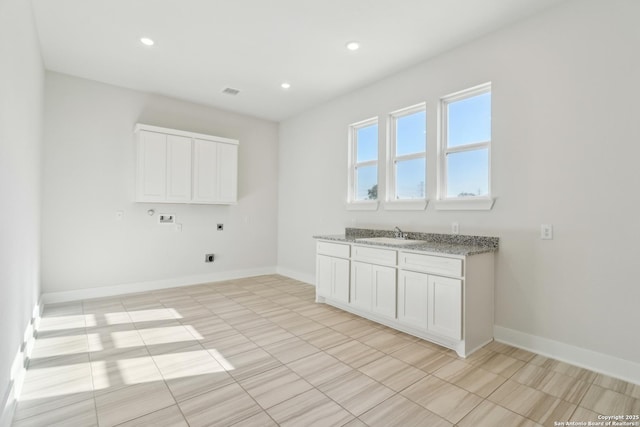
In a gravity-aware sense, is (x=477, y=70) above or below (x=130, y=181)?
above

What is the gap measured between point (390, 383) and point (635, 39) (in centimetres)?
302

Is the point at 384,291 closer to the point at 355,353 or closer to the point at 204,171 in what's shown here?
the point at 355,353

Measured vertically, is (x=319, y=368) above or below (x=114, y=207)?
below

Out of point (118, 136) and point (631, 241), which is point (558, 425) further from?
point (118, 136)

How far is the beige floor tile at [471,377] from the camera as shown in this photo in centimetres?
214

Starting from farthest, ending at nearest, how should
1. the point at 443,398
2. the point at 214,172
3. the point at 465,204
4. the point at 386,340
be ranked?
the point at 214,172, the point at 465,204, the point at 386,340, the point at 443,398

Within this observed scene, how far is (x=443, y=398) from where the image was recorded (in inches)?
79.4

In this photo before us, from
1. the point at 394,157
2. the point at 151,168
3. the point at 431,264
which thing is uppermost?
the point at 394,157

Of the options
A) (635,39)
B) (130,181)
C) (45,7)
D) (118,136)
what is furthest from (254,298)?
(635,39)

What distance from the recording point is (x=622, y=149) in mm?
2283

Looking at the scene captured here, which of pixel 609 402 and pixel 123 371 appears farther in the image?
pixel 123 371

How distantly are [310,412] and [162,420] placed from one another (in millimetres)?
846

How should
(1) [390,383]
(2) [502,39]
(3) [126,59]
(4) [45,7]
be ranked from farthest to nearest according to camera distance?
(3) [126,59] < (2) [502,39] < (4) [45,7] < (1) [390,383]

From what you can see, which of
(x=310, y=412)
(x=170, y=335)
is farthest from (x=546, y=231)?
(x=170, y=335)
